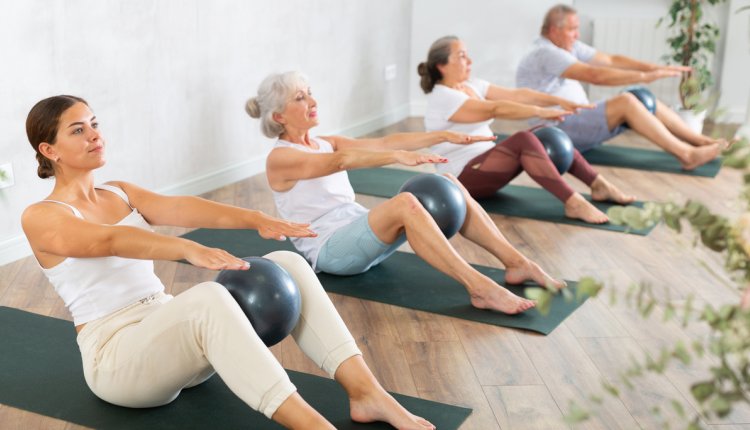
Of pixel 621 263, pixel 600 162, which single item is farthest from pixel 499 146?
pixel 600 162

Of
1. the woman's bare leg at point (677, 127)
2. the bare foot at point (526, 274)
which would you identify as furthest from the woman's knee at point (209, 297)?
the woman's bare leg at point (677, 127)

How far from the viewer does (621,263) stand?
385 centimetres

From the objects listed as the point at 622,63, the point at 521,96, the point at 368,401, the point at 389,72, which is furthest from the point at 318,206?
the point at 389,72

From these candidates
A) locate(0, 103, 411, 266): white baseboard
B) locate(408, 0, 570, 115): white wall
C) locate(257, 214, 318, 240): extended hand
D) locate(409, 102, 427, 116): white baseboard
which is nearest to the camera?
locate(257, 214, 318, 240): extended hand

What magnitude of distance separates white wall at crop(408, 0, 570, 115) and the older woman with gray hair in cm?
396

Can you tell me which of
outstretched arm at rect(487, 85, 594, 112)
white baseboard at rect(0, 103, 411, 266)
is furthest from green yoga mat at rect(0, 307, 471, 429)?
outstretched arm at rect(487, 85, 594, 112)

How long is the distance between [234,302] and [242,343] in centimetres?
12

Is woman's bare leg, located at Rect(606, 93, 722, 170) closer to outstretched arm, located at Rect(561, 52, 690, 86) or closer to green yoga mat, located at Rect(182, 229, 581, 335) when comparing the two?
outstretched arm, located at Rect(561, 52, 690, 86)

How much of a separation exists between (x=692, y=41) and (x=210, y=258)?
543 cm

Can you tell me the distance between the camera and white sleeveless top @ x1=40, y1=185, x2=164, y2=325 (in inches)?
90.6

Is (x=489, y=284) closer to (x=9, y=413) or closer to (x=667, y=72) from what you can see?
(x=9, y=413)

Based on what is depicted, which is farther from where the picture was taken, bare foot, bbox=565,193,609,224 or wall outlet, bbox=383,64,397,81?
wall outlet, bbox=383,64,397,81

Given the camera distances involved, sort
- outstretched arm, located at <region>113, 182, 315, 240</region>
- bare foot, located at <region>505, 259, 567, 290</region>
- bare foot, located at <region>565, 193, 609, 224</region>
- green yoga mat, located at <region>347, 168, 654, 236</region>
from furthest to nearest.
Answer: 1. green yoga mat, located at <region>347, 168, 654, 236</region>
2. bare foot, located at <region>565, 193, 609, 224</region>
3. bare foot, located at <region>505, 259, 567, 290</region>
4. outstretched arm, located at <region>113, 182, 315, 240</region>

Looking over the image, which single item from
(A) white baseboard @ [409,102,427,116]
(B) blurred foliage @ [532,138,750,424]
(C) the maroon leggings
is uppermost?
(B) blurred foliage @ [532,138,750,424]
